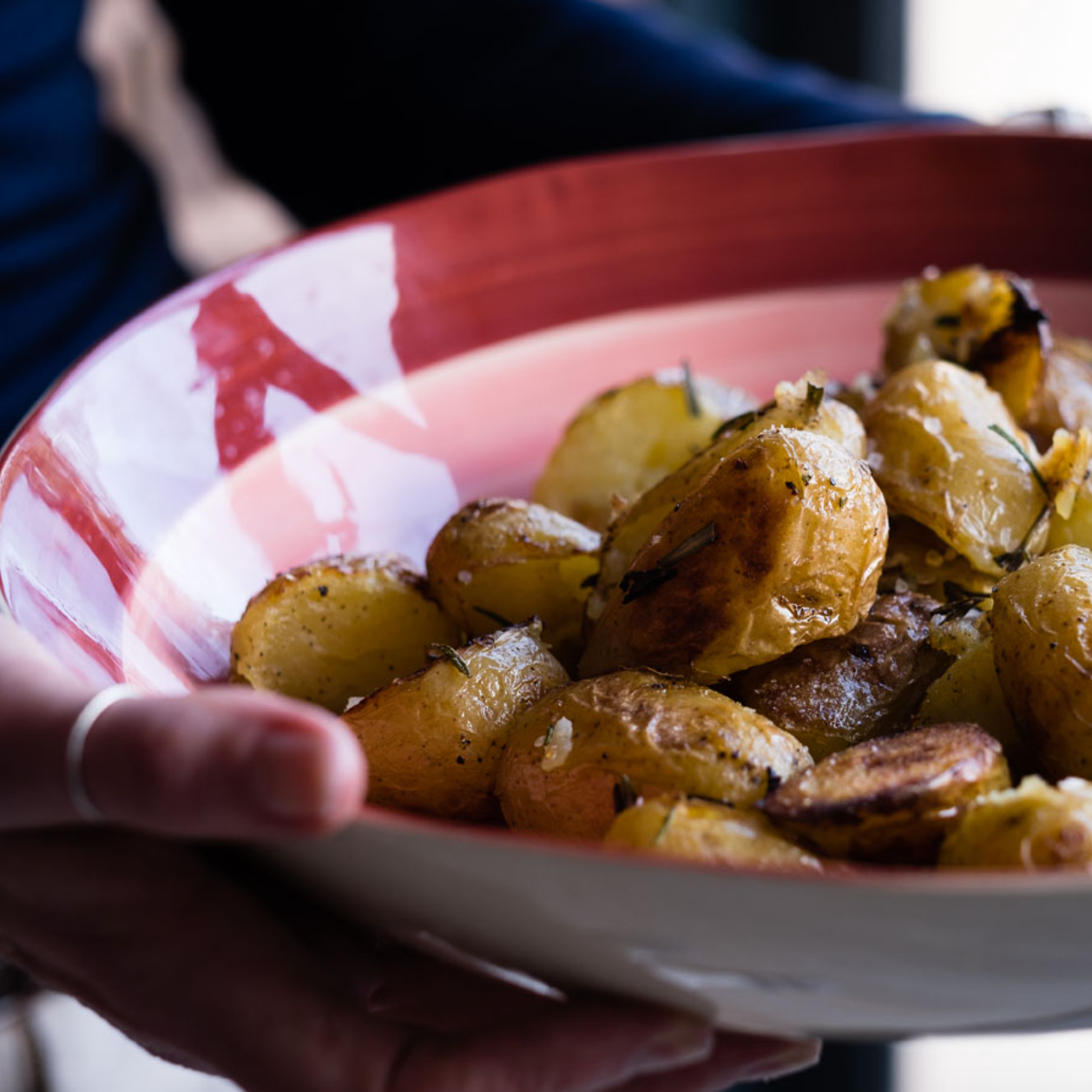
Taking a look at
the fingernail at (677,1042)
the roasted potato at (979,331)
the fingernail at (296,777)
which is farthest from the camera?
the roasted potato at (979,331)

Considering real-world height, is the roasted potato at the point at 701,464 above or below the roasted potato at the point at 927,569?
above

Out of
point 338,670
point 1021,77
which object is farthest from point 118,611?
point 1021,77

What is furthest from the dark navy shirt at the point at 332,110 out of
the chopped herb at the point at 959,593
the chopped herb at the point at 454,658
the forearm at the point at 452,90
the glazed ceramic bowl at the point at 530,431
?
the chopped herb at the point at 454,658

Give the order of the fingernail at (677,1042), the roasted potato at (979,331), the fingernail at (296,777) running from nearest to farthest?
1. the fingernail at (296,777)
2. the fingernail at (677,1042)
3. the roasted potato at (979,331)

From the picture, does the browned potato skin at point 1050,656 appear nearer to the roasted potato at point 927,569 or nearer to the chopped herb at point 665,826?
the roasted potato at point 927,569

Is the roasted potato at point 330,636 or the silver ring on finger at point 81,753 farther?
the roasted potato at point 330,636

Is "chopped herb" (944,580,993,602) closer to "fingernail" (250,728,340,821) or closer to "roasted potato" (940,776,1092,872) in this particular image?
"roasted potato" (940,776,1092,872)

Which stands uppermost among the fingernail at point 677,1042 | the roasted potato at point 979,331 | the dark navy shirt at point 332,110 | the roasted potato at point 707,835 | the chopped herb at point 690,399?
the dark navy shirt at point 332,110
